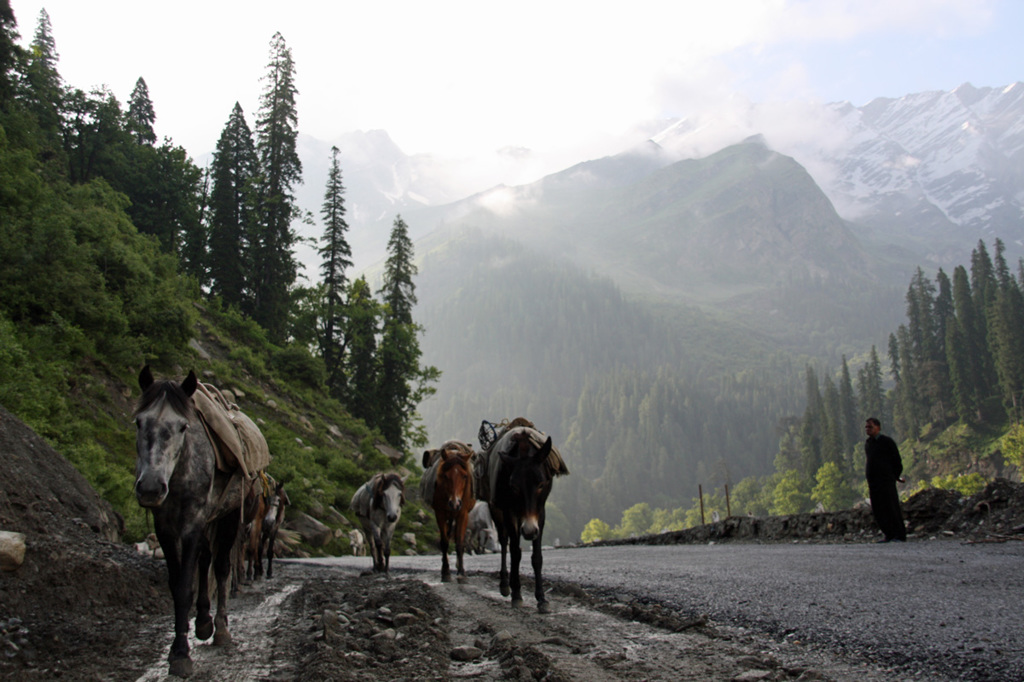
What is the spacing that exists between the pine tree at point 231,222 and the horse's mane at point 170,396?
40.0 m

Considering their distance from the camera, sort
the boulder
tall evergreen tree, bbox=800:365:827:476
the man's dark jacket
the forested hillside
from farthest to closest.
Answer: tall evergreen tree, bbox=800:365:827:476
the forested hillside
the man's dark jacket
the boulder

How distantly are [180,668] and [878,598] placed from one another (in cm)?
621

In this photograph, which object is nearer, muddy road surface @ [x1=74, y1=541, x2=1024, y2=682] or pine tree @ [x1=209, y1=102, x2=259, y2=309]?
muddy road surface @ [x1=74, y1=541, x2=1024, y2=682]

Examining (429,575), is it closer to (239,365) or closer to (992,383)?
(239,365)

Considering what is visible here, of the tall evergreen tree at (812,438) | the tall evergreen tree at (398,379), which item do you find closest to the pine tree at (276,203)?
the tall evergreen tree at (398,379)

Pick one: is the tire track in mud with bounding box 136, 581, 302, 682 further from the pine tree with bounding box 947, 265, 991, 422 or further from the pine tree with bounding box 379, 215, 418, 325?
the pine tree with bounding box 947, 265, 991, 422

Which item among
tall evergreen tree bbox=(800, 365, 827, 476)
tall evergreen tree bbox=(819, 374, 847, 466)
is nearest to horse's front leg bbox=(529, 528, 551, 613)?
→ tall evergreen tree bbox=(819, 374, 847, 466)

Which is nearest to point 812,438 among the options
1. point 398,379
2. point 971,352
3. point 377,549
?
point 971,352

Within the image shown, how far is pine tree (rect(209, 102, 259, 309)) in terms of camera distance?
45.7 meters

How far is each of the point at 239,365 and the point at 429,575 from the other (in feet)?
75.6

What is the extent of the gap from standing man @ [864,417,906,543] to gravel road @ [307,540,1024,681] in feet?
3.03

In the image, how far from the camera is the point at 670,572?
10.3 m

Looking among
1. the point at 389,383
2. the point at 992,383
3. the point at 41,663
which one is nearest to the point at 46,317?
the point at 41,663

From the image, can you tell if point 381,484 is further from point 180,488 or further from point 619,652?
point 619,652
